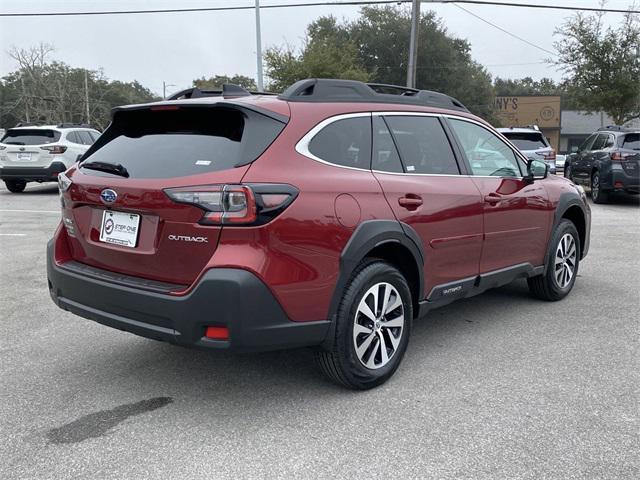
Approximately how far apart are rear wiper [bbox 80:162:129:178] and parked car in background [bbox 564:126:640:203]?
11.9 meters

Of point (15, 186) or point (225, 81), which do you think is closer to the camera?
point (15, 186)

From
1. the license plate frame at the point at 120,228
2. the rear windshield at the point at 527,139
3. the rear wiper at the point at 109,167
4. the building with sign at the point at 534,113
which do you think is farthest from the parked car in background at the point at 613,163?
the building with sign at the point at 534,113

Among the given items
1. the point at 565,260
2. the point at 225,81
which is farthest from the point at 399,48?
the point at 565,260

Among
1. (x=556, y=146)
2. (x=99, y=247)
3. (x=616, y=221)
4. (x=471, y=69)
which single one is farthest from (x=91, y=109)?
(x=99, y=247)

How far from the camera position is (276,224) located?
2.88 metres

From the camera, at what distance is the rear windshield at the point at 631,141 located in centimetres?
1248

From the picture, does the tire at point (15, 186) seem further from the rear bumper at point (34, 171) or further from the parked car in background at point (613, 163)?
the parked car in background at point (613, 163)

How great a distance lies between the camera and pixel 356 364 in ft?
11.0

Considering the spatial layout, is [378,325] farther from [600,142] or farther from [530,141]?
[600,142]

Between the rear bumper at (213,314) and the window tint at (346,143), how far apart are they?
0.89 meters

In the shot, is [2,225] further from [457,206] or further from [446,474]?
[446,474]

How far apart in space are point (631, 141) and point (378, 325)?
11.4 metres

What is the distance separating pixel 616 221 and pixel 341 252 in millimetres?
9262

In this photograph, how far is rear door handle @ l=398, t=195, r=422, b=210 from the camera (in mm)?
3598
